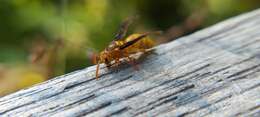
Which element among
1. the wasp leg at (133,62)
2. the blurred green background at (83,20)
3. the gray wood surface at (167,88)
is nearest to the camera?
the gray wood surface at (167,88)

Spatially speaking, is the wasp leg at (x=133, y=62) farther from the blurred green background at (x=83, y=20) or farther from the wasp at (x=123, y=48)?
the blurred green background at (x=83, y=20)

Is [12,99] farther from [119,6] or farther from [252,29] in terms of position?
[119,6]

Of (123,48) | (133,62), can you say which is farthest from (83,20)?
(133,62)

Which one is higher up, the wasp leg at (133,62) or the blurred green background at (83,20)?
the blurred green background at (83,20)

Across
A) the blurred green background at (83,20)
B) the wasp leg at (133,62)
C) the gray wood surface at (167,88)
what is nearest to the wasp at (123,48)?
the wasp leg at (133,62)

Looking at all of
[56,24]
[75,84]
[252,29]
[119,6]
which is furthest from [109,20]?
[75,84]

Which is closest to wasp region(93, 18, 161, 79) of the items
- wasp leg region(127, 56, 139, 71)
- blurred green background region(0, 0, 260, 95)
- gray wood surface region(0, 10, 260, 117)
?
wasp leg region(127, 56, 139, 71)
